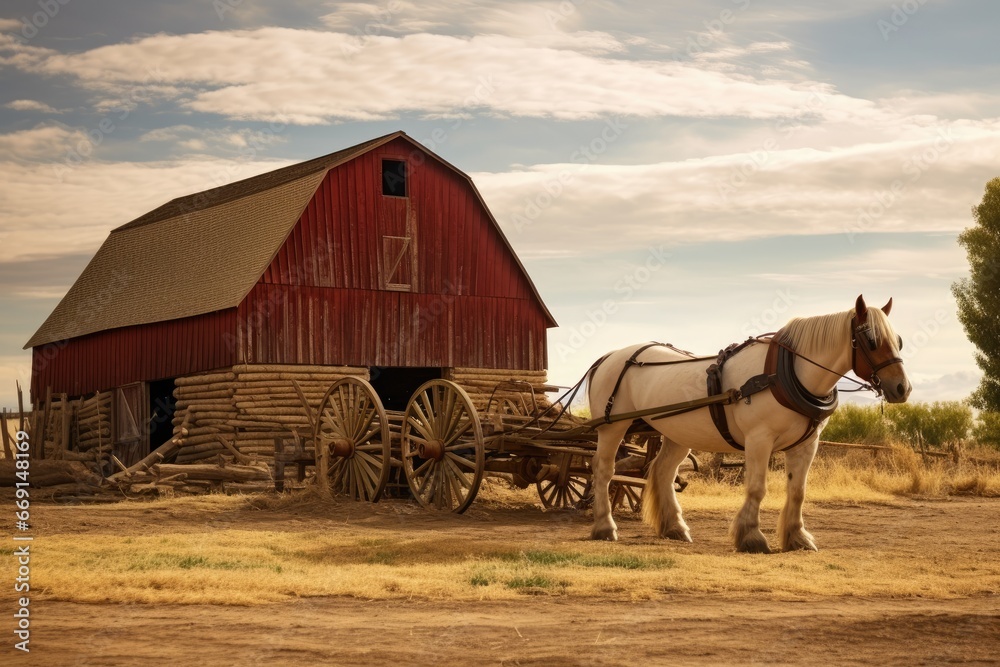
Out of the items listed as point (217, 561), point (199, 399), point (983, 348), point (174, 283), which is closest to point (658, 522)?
point (217, 561)

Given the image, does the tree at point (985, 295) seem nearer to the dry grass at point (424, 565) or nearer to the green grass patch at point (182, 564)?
the dry grass at point (424, 565)

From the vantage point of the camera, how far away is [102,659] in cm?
586

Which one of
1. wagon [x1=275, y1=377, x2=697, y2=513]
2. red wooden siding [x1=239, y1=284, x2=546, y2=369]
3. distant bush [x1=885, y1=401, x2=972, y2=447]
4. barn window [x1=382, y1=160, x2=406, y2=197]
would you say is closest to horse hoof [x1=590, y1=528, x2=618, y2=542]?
wagon [x1=275, y1=377, x2=697, y2=513]

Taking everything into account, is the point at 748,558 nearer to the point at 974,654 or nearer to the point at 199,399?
the point at 974,654

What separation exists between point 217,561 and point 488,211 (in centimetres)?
1806

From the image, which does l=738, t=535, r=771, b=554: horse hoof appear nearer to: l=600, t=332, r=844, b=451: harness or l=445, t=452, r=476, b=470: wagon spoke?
l=600, t=332, r=844, b=451: harness

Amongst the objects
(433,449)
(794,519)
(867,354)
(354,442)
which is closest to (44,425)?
(354,442)

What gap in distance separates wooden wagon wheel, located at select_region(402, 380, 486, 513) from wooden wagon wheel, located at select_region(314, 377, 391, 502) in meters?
0.39

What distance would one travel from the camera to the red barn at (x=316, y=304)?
2408 centimetres

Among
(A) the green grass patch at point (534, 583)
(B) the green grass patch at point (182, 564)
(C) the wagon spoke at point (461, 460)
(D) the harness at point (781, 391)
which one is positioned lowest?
(A) the green grass patch at point (534, 583)

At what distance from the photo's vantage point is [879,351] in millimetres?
9805

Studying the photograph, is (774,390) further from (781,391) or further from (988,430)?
(988,430)

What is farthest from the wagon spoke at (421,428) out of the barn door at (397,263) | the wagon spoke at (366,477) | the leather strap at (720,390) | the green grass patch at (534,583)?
the barn door at (397,263)

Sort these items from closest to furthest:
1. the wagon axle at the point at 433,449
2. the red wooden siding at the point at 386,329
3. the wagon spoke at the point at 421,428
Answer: the wagon axle at the point at 433,449
the wagon spoke at the point at 421,428
the red wooden siding at the point at 386,329
